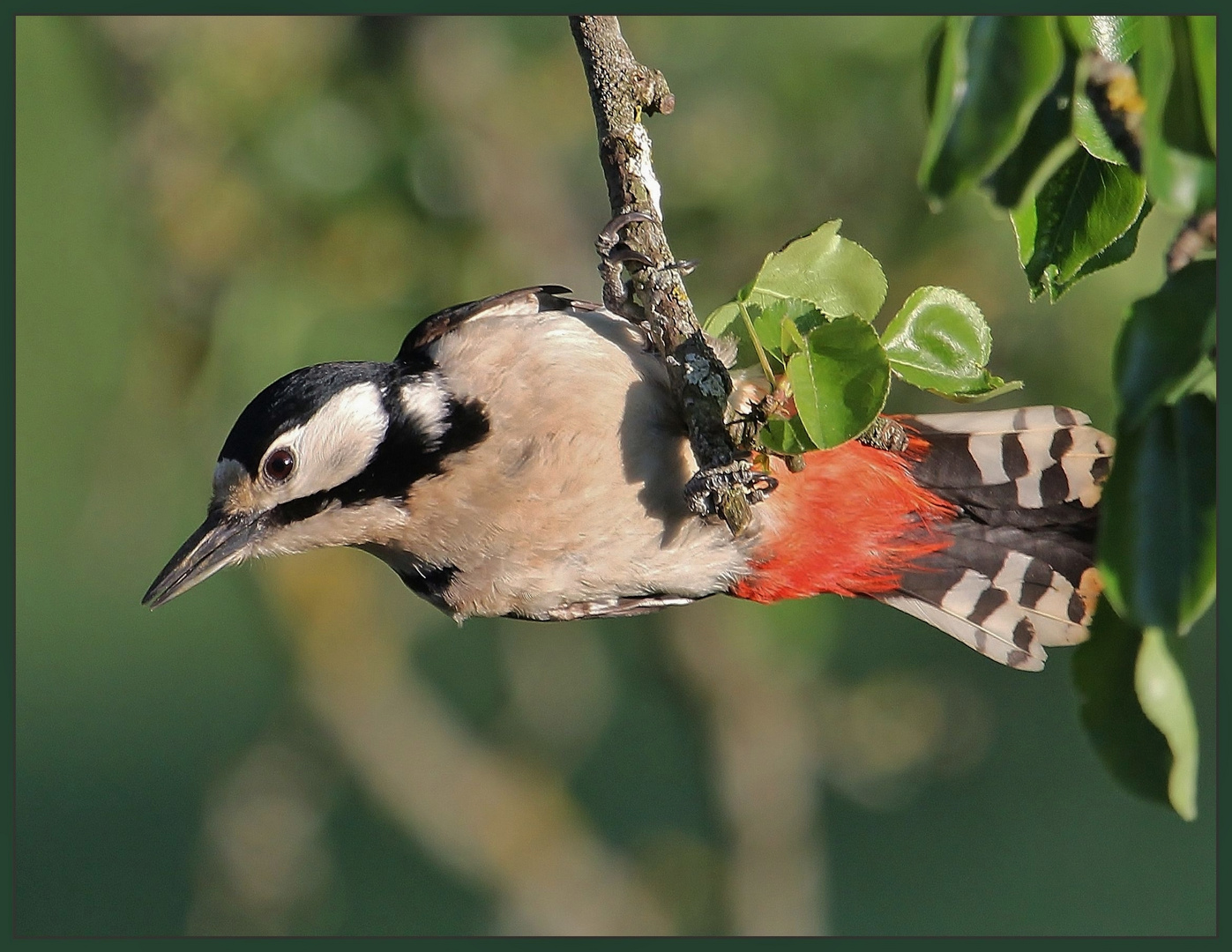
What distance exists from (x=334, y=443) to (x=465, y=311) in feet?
1.51

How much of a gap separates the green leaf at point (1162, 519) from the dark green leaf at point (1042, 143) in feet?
0.76

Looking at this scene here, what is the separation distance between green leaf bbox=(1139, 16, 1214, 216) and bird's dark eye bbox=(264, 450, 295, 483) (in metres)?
1.91

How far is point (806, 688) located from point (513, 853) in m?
1.31

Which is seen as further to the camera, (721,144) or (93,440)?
(93,440)

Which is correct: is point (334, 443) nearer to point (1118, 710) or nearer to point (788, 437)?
point (788, 437)

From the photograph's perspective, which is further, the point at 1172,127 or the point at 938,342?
the point at 938,342

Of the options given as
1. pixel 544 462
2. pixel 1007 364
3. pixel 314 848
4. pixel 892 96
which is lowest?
pixel 314 848

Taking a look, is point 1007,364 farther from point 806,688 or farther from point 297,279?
point 297,279

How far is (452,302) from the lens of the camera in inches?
168

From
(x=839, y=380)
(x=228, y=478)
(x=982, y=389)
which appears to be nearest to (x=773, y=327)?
(x=839, y=380)

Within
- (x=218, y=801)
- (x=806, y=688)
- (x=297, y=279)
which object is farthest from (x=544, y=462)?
(x=218, y=801)

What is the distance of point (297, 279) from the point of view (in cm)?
399

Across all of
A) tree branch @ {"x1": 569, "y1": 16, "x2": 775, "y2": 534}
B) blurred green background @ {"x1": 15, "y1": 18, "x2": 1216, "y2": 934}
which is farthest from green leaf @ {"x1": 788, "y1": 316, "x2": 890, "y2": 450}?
blurred green background @ {"x1": 15, "y1": 18, "x2": 1216, "y2": 934}

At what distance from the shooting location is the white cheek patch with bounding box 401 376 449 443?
9.09 ft
